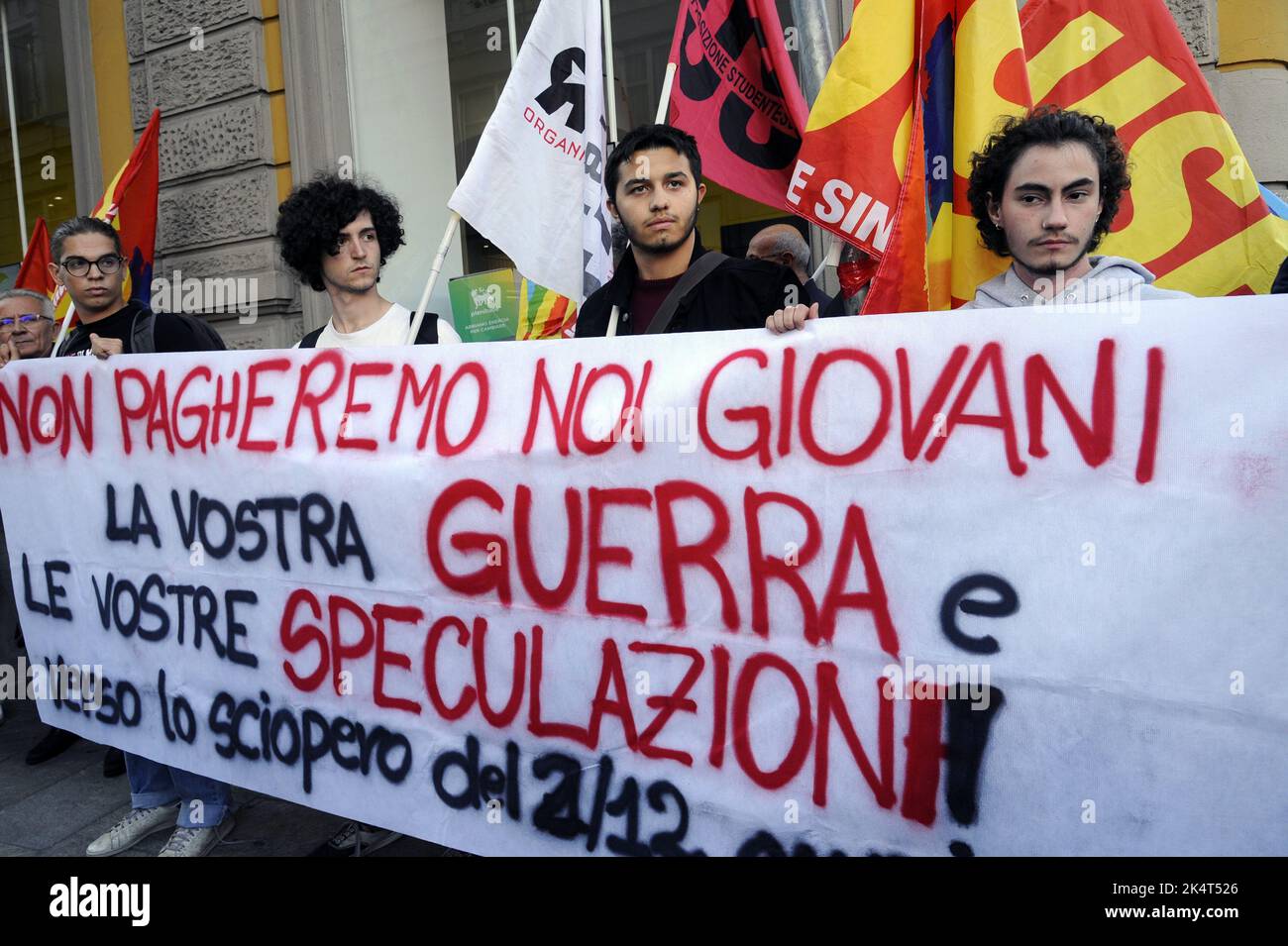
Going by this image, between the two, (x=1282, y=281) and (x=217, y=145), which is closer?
(x=1282, y=281)

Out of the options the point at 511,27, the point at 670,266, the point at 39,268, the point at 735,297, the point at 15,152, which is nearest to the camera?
the point at 735,297

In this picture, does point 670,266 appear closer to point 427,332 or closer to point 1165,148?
point 427,332

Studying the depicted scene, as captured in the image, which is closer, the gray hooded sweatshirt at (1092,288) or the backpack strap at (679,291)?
the gray hooded sweatshirt at (1092,288)

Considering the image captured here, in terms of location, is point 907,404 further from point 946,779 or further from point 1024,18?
point 1024,18

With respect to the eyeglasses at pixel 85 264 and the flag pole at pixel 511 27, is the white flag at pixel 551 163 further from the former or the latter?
the flag pole at pixel 511 27

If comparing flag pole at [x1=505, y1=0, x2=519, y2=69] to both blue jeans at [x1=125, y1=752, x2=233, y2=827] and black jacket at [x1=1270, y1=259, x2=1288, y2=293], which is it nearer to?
blue jeans at [x1=125, y1=752, x2=233, y2=827]

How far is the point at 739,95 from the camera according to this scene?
3.09 metres

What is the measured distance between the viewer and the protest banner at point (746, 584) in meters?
1.63

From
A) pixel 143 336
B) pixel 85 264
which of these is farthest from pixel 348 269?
pixel 85 264

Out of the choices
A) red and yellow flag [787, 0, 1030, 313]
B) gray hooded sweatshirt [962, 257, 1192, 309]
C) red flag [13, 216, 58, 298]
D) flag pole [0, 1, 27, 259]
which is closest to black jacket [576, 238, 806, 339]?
red and yellow flag [787, 0, 1030, 313]

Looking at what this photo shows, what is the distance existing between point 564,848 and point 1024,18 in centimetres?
266

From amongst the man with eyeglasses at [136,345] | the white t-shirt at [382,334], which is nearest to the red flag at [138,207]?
the man with eyeglasses at [136,345]

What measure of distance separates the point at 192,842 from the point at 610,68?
14.0 feet

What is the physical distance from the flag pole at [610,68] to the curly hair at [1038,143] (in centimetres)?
307
